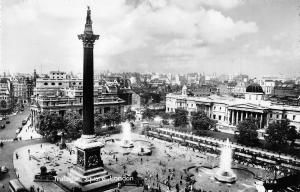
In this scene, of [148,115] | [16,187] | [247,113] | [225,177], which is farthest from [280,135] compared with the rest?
[16,187]

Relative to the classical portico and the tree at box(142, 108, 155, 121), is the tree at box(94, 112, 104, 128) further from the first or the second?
the classical portico

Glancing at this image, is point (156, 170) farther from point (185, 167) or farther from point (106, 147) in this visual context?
point (106, 147)

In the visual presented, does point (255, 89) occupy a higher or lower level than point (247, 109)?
higher

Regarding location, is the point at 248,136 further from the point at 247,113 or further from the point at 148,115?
the point at 148,115

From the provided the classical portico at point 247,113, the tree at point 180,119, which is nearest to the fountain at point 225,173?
the tree at point 180,119

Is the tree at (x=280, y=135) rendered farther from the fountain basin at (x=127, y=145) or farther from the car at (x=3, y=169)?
the car at (x=3, y=169)

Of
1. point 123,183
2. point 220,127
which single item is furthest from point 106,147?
point 220,127
